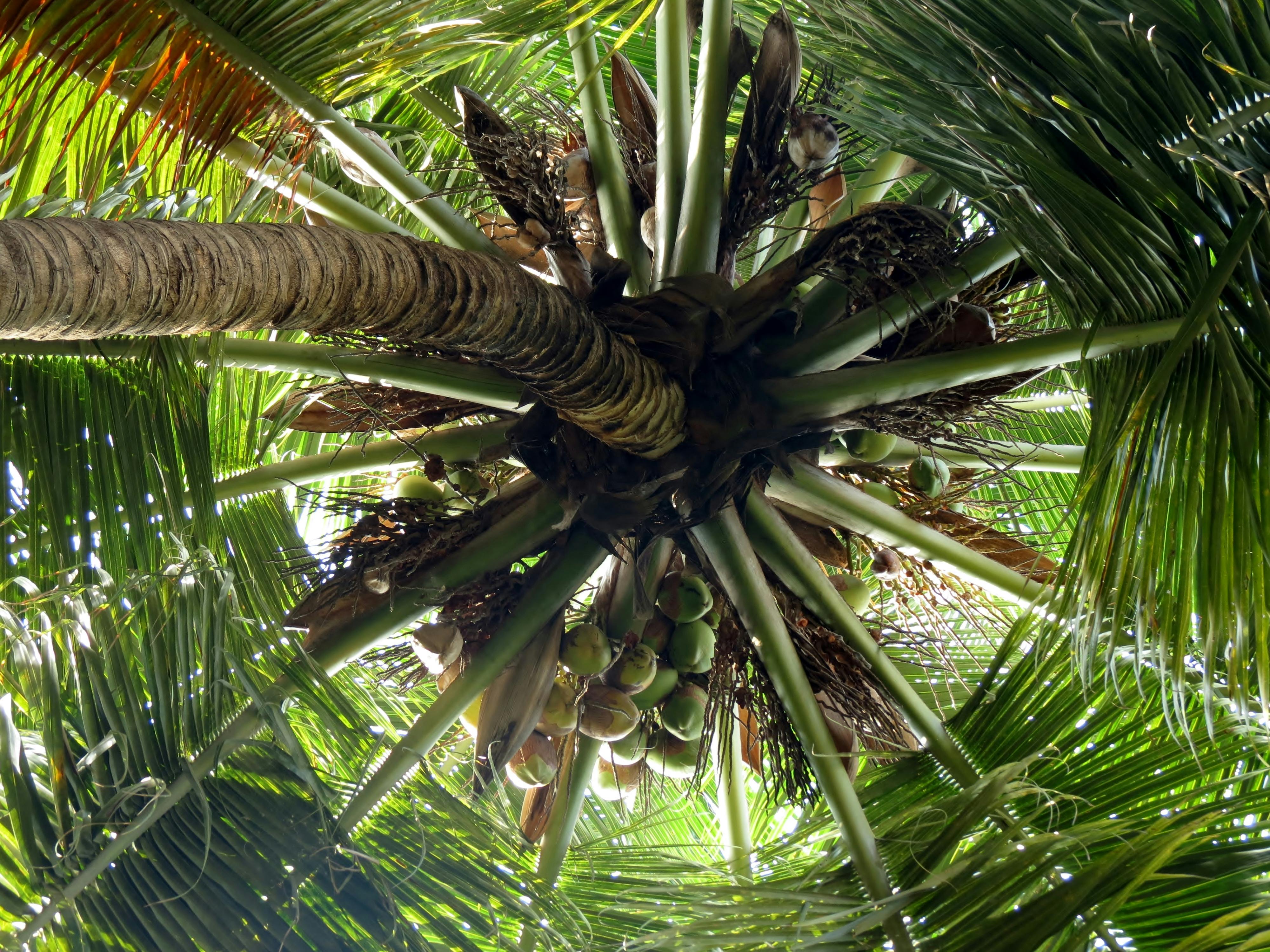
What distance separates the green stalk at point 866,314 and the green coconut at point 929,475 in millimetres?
455

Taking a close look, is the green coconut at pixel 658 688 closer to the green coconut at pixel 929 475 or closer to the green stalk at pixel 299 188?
the green coconut at pixel 929 475

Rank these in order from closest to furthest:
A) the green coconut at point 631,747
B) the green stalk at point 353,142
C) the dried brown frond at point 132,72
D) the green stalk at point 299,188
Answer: the dried brown frond at point 132,72, the green stalk at point 353,142, the green stalk at point 299,188, the green coconut at point 631,747

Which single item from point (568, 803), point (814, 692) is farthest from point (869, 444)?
point (568, 803)

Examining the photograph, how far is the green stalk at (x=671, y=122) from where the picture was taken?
2.14m

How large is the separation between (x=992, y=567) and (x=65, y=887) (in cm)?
176

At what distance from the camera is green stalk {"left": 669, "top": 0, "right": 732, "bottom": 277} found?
6.75 feet

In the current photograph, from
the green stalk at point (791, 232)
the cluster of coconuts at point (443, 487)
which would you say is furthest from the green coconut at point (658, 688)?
the green stalk at point (791, 232)

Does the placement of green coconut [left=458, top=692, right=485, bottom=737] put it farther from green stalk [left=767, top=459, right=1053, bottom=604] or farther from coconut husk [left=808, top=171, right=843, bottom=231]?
coconut husk [left=808, top=171, right=843, bottom=231]

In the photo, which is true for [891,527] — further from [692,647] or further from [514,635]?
[514,635]

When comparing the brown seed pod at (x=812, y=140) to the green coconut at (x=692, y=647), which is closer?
the brown seed pod at (x=812, y=140)

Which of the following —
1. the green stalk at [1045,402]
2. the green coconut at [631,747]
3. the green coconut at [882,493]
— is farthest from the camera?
the green stalk at [1045,402]

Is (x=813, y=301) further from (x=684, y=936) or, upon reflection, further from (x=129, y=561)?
(x=129, y=561)

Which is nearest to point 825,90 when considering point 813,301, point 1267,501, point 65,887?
point 813,301

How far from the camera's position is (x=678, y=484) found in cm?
210
